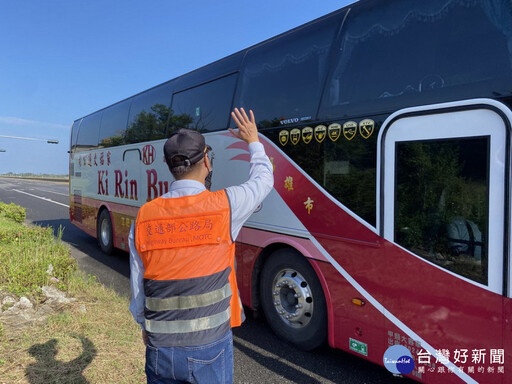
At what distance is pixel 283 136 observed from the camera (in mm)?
4008

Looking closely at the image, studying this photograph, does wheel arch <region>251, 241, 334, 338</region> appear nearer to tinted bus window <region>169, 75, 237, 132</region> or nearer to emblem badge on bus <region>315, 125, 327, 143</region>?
emblem badge on bus <region>315, 125, 327, 143</region>

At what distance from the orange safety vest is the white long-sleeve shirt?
0.15 ft

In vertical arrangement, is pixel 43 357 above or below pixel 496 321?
below

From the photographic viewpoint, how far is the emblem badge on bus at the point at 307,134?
145 inches

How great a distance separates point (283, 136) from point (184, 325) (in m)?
2.72

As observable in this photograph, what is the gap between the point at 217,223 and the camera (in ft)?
5.41

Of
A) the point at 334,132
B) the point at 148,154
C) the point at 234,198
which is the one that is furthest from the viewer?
the point at 148,154

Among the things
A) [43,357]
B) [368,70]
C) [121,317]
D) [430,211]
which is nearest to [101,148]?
[121,317]

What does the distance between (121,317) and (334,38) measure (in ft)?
12.3

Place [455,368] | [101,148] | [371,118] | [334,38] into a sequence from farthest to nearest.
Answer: [101,148]
[334,38]
[371,118]
[455,368]

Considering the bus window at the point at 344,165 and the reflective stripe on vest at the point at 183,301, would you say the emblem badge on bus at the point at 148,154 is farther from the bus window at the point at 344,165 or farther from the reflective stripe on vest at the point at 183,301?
the reflective stripe on vest at the point at 183,301

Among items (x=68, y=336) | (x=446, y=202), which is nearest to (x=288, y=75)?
(x=446, y=202)

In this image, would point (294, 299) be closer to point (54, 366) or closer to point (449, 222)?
point (449, 222)

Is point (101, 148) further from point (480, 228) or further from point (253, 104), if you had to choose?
point (480, 228)
